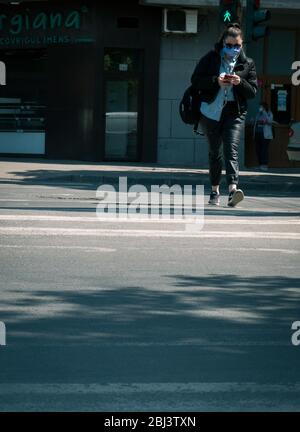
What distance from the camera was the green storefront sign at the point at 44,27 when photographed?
958 inches

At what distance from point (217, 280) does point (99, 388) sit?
2711 mm

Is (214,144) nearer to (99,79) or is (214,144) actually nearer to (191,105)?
(191,105)

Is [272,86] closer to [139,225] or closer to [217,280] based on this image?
[139,225]

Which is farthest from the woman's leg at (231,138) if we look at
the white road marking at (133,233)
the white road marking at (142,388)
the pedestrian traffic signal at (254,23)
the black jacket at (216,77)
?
the pedestrian traffic signal at (254,23)

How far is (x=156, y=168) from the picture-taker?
2233 cm

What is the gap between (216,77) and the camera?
1136 cm

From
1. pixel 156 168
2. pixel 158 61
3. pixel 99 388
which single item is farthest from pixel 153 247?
pixel 158 61

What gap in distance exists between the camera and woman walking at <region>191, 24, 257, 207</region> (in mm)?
11312

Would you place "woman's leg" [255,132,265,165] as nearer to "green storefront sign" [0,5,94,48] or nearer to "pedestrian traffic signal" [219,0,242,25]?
"green storefront sign" [0,5,94,48]

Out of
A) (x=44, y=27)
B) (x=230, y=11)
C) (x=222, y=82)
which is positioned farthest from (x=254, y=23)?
(x=44, y=27)

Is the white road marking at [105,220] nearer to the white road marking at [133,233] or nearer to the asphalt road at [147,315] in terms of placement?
the asphalt road at [147,315]

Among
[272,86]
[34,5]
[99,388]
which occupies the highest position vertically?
[34,5]

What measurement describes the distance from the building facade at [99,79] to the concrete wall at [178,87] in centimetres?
2

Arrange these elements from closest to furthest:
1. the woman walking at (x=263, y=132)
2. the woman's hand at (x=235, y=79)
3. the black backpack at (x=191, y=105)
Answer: the woman's hand at (x=235, y=79), the black backpack at (x=191, y=105), the woman walking at (x=263, y=132)
